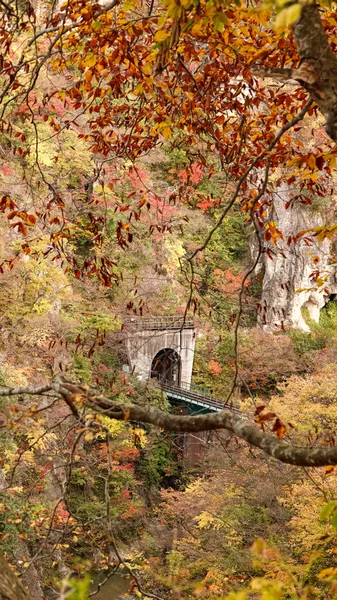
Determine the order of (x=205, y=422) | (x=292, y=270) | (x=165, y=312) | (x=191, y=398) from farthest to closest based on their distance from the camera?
1. (x=292, y=270)
2. (x=165, y=312)
3. (x=191, y=398)
4. (x=205, y=422)

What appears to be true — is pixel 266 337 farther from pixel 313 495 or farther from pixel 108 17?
pixel 108 17

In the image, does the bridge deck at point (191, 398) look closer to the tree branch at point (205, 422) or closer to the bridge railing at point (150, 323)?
the bridge railing at point (150, 323)

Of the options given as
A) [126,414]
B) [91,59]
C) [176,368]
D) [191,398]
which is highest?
[91,59]

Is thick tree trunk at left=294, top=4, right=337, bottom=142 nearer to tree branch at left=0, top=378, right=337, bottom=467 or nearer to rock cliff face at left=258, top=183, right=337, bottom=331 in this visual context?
tree branch at left=0, top=378, right=337, bottom=467

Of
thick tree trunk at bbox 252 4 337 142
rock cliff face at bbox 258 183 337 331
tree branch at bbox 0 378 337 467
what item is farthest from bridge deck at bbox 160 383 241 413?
thick tree trunk at bbox 252 4 337 142

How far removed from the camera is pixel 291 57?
3.93m

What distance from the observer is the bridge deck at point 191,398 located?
20.5m

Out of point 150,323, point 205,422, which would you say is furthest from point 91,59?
point 150,323

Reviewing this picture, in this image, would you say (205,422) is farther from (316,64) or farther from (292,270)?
(292,270)

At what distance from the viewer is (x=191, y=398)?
69.2 ft

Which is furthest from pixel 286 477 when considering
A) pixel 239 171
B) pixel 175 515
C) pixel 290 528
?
pixel 239 171

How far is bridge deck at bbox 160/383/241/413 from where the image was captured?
20.5 metres

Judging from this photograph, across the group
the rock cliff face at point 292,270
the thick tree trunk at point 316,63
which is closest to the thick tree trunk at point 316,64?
the thick tree trunk at point 316,63

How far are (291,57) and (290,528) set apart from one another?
9.32 meters
